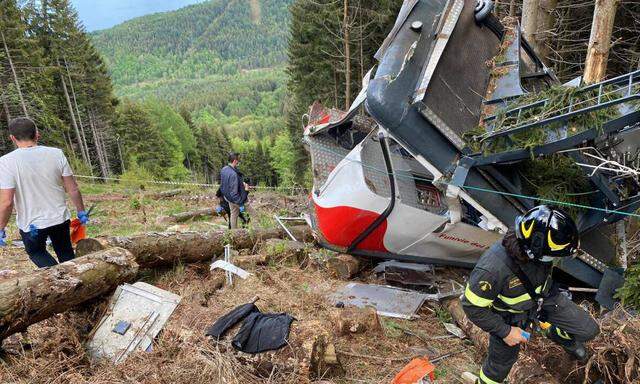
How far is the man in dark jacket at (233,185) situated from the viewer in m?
6.76

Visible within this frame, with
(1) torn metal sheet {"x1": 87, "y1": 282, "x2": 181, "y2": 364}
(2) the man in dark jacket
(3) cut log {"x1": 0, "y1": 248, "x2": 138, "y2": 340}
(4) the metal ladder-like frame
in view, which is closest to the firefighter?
(4) the metal ladder-like frame

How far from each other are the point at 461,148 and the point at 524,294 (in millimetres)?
1471

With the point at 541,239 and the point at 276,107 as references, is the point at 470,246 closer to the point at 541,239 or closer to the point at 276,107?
the point at 541,239

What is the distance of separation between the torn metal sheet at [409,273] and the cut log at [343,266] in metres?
0.37

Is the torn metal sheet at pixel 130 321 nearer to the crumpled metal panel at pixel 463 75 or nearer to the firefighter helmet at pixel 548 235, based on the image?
the firefighter helmet at pixel 548 235

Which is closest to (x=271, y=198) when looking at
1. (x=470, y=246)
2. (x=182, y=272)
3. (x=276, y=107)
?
(x=182, y=272)

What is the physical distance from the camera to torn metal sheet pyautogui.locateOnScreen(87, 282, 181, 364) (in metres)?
3.16

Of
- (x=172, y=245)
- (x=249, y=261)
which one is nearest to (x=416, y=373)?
(x=249, y=261)

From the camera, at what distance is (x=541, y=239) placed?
214 cm

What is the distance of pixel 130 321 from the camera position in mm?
3357

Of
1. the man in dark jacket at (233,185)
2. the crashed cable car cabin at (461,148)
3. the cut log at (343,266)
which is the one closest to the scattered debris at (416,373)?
the crashed cable car cabin at (461,148)

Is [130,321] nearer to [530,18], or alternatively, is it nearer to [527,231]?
[527,231]

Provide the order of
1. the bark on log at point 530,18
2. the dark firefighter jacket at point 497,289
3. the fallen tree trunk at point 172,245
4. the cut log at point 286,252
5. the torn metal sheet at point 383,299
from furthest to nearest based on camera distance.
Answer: the bark on log at point 530,18
the cut log at point 286,252
the fallen tree trunk at point 172,245
the torn metal sheet at point 383,299
the dark firefighter jacket at point 497,289

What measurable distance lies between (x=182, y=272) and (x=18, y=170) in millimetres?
2001
